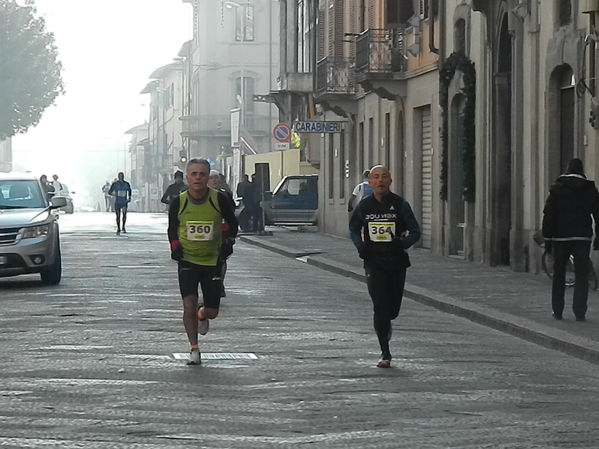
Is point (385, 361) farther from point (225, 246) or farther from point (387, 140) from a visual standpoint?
point (387, 140)

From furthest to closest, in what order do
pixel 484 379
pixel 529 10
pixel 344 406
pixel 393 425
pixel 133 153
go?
pixel 133 153
pixel 529 10
pixel 484 379
pixel 344 406
pixel 393 425

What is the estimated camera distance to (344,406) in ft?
36.4

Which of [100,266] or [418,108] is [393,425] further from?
[418,108]

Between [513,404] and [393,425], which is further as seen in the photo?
[513,404]

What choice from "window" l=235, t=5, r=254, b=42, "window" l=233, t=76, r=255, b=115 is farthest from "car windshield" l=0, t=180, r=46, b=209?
"window" l=235, t=5, r=254, b=42

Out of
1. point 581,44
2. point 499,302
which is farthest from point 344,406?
point 581,44

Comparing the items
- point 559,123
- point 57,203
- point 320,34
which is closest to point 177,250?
point 57,203

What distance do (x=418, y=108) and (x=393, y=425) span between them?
27684 mm

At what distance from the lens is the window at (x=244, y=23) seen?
317 ft

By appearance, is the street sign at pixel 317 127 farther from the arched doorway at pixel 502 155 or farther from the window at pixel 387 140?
the arched doorway at pixel 502 155

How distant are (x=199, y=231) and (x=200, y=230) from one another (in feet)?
0.04

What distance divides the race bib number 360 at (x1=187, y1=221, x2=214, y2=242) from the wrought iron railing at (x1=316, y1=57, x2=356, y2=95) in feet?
102

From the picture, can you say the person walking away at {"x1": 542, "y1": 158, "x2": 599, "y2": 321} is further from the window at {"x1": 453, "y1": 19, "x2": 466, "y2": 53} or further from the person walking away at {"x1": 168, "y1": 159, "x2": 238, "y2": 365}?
the window at {"x1": 453, "y1": 19, "x2": 466, "y2": 53}

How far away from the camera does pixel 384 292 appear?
14.0 meters
